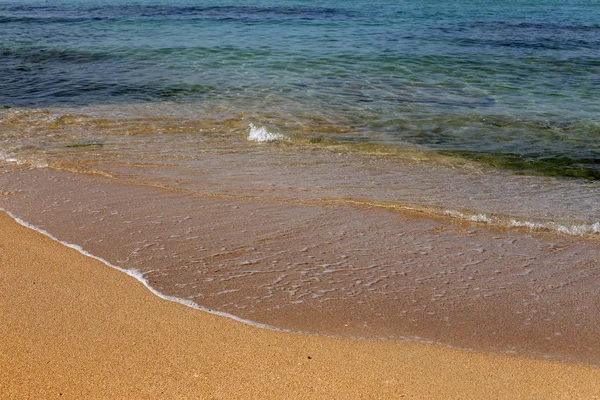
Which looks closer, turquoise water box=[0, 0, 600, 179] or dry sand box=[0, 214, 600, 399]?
dry sand box=[0, 214, 600, 399]

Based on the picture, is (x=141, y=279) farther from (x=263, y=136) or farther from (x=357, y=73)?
(x=357, y=73)

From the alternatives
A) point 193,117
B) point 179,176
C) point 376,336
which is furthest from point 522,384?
point 193,117

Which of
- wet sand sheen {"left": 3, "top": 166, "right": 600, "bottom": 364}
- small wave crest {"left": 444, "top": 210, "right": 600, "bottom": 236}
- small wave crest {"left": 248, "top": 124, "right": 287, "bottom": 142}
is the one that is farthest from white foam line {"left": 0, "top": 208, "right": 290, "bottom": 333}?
small wave crest {"left": 248, "top": 124, "right": 287, "bottom": 142}

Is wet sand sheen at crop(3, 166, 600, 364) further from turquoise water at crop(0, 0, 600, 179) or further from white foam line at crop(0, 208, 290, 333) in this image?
turquoise water at crop(0, 0, 600, 179)

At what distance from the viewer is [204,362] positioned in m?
3.41

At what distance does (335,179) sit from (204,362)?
11.8ft

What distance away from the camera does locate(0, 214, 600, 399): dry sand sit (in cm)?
318

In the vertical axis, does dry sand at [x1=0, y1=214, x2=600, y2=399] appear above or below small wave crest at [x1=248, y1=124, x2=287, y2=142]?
above

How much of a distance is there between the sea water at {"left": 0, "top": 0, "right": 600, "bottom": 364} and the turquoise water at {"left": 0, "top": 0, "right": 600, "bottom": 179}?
65mm

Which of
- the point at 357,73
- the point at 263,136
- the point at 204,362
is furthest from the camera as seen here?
the point at 357,73

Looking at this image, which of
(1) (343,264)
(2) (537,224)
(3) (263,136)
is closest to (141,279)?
(1) (343,264)

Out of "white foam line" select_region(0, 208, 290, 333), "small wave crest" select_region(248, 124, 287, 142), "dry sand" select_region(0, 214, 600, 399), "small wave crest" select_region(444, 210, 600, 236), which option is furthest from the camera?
"small wave crest" select_region(248, 124, 287, 142)

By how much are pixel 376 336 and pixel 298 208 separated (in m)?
2.19

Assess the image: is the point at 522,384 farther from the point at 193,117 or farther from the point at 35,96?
the point at 35,96
